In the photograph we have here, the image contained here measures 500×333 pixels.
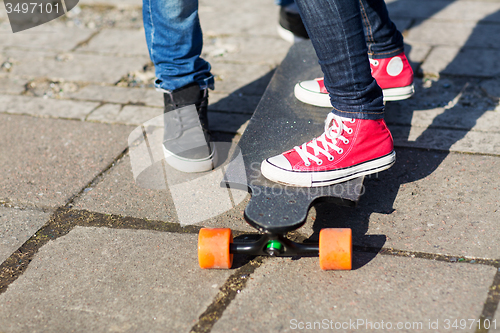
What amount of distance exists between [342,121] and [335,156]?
12cm

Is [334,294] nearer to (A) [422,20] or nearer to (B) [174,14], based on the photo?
(B) [174,14]

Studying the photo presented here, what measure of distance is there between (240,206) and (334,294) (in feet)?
1.78

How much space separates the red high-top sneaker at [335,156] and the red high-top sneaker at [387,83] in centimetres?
41

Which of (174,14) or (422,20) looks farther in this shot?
(422,20)

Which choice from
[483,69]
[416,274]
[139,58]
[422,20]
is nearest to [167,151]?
[416,274]

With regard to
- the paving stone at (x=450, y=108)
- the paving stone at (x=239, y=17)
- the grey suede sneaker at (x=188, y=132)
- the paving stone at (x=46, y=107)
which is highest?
the grey suede sneaker at (x=188, y=132)

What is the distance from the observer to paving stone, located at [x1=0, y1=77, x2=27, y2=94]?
107 inches

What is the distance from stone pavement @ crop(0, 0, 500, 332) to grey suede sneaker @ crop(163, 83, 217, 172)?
141 mm

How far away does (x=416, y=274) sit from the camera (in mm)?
1390

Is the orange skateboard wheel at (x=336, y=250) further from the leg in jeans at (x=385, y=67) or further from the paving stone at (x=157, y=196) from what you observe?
the leg in jeans at (x=385, y=67)

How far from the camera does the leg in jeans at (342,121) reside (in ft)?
4.75

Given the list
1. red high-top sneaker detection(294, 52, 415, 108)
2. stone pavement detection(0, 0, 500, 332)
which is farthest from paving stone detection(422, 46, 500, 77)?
red high-top sneaker detection(294, 52, 415, 108)

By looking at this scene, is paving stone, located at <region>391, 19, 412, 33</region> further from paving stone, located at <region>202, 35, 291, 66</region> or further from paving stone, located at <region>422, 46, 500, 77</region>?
paving stone, located at <region>202, 35, 291, 66</region>

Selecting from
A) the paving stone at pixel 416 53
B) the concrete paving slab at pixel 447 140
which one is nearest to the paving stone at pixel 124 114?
the concrete paving slab at pixel 447 140
